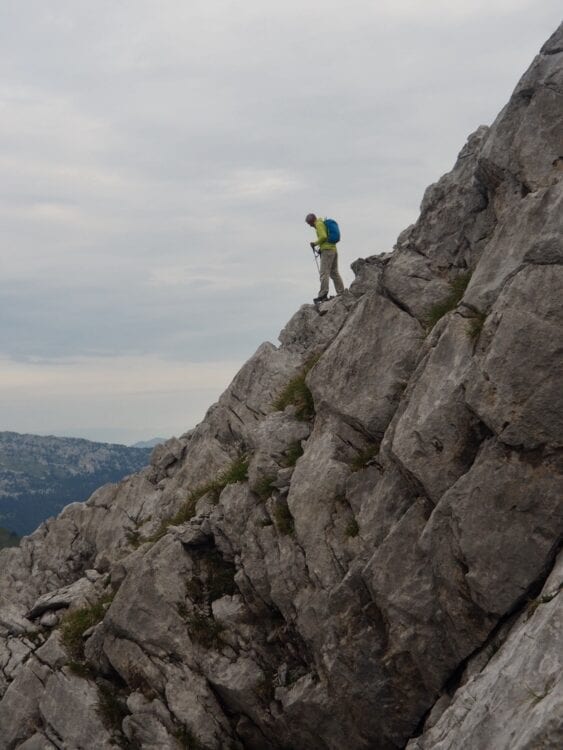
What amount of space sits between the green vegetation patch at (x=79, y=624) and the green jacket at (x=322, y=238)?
21853 mm

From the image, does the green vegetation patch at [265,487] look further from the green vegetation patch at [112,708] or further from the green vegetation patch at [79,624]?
Answer: the green vegetation patch at [112,708]

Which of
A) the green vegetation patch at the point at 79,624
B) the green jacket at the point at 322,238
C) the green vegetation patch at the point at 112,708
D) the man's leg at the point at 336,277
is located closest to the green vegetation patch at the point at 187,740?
the green vegetation patch at the point at 112,708

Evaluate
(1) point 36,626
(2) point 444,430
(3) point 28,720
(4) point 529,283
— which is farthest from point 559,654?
(1) point 36,626

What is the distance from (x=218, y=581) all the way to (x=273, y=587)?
390 cm

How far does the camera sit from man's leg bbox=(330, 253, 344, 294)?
4119 centimetres

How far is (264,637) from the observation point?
2595cm

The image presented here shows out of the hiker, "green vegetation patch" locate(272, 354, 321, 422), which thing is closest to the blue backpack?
the hiker

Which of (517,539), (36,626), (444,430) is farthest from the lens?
(36,626)

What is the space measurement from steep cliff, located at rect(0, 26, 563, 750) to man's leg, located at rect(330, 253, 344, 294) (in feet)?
22.8

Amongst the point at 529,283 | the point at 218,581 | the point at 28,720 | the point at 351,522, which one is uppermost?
the point at 529,283

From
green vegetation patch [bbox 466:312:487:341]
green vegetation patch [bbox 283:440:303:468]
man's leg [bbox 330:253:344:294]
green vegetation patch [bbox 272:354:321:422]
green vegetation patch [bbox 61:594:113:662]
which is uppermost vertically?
man's leg [bbox 330:253:344:294]

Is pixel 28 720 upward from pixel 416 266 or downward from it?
downward

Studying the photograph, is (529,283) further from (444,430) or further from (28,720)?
(28,720)

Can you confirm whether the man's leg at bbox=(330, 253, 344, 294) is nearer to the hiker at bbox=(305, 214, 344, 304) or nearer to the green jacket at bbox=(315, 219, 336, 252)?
the hiker at bbox=(305, 214, 344, 304)
